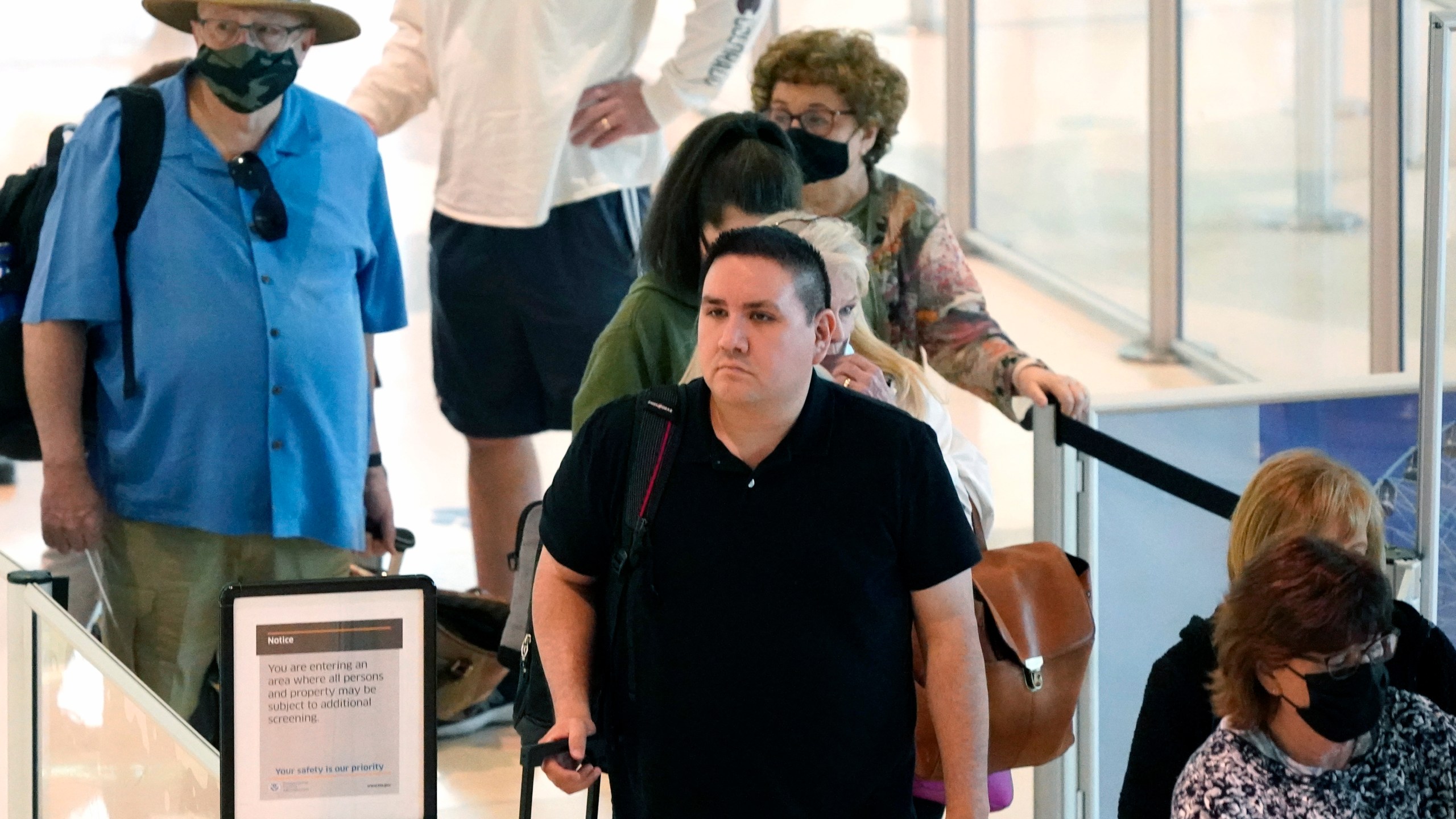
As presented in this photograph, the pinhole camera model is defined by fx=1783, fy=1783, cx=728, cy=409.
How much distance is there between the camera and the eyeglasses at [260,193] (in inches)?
143

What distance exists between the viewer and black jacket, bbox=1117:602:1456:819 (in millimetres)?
2473

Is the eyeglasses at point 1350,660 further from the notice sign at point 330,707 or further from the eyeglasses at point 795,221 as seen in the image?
the notice sign at point 330,707

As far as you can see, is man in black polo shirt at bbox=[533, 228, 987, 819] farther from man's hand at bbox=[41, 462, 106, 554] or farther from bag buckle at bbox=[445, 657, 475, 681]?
bag buckle at bbox=[445, 657, 475, 681]

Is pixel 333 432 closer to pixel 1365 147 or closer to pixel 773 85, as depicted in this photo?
pixel 773 85

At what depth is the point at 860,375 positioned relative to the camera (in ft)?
9.52

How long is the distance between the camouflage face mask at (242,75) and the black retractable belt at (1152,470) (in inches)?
68.7

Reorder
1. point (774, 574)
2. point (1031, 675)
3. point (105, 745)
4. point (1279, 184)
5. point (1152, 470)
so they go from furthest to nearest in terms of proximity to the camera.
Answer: point (1279, 184), point (1152, 470), point (105, 745), point (1031, 675), point (774, 574)

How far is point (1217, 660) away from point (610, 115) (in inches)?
105

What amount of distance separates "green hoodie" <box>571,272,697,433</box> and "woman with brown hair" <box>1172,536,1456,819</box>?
1052 millimetres

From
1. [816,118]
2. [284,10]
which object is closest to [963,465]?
[816,118]

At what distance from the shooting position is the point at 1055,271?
10031 millimetres

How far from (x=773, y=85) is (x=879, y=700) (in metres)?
1.74

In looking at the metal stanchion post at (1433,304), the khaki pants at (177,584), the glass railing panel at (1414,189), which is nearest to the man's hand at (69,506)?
the khaki pants at (177,584)

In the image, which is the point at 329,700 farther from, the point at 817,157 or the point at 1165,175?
the point at 1165,175
